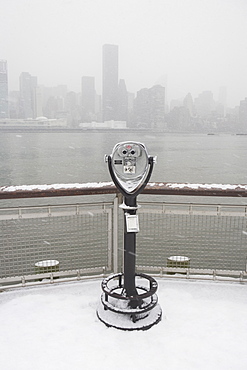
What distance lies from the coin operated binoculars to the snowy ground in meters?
0.08

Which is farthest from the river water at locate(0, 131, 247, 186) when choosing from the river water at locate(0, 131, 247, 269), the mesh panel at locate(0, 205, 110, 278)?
the mesh panel at locate(0, 205, 110, 278)

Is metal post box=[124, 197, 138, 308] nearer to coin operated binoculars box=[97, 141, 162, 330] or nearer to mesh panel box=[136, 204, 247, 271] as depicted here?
coin operated binoculars box=[97, 141, 162, 330]

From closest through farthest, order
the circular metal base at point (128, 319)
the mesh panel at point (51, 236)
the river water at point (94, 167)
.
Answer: the circular metal base at point (128, 319) < the mesh panel at point (51, 236) < the river water at point (94, 167)

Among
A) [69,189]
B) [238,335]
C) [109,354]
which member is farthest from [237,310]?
[69,189]

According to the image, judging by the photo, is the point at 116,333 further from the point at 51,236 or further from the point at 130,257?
the point at 51,236

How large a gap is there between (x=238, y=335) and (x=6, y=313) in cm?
179

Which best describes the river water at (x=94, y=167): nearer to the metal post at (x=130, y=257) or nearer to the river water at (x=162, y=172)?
the river water at (x=162, y=172)

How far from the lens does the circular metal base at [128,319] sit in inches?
94.0

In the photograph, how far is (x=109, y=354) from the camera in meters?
2.14

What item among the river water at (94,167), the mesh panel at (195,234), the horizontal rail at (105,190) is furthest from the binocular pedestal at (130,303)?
the river water at (94,167)

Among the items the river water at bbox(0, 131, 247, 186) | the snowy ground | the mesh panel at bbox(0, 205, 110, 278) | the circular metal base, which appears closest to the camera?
the snowy ground

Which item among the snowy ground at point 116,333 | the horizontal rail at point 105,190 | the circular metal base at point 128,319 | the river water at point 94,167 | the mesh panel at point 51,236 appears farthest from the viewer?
the river water at point 94,167

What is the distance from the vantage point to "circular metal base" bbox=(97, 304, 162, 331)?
239 cm

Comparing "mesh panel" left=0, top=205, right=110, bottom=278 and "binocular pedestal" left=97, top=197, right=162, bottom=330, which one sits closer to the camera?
"binocular pedestal" left=97, top=197, right=162, bottom=330
